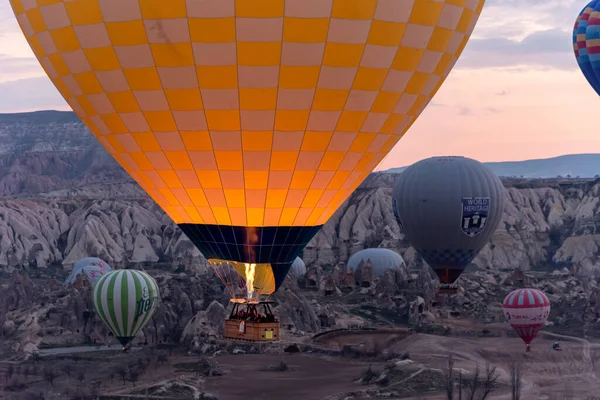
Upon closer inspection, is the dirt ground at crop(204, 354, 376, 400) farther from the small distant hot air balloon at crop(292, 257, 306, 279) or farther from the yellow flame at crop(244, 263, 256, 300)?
the small distant hot air balloon at crop(292, 257, 306, 279)

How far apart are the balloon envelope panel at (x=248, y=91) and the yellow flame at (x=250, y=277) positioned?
0.78ft

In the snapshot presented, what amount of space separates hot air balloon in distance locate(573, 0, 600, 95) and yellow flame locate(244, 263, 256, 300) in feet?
109

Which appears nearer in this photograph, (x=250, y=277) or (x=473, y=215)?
(x=250, y=277)

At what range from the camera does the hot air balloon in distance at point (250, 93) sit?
21.0m

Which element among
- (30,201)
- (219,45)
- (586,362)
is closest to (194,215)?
(219,45)

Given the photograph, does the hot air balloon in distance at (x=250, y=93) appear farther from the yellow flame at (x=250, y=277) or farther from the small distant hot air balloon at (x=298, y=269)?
the small distant hot air balloon at (x=298, y=269)

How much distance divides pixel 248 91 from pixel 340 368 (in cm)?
1720

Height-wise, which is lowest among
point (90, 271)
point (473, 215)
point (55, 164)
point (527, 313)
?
point (527, 313)

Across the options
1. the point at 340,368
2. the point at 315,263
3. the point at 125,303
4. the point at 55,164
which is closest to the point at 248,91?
the point at 340,368

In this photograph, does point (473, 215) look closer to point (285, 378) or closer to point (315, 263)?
point (285, 378)

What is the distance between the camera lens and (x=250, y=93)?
21750 mm

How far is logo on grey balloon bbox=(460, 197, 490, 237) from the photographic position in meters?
50.0

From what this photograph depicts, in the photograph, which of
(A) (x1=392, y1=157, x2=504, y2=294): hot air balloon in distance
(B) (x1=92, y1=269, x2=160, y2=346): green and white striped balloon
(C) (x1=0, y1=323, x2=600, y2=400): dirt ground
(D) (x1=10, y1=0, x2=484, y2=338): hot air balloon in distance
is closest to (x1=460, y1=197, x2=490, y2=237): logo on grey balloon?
(A) (x1=392, y1=157, x2=504, y2=294): hot air balloon in distance

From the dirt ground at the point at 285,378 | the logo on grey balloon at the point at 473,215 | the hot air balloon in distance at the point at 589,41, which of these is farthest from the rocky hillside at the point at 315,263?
the hot air balloon in distance at the point at 589,41
